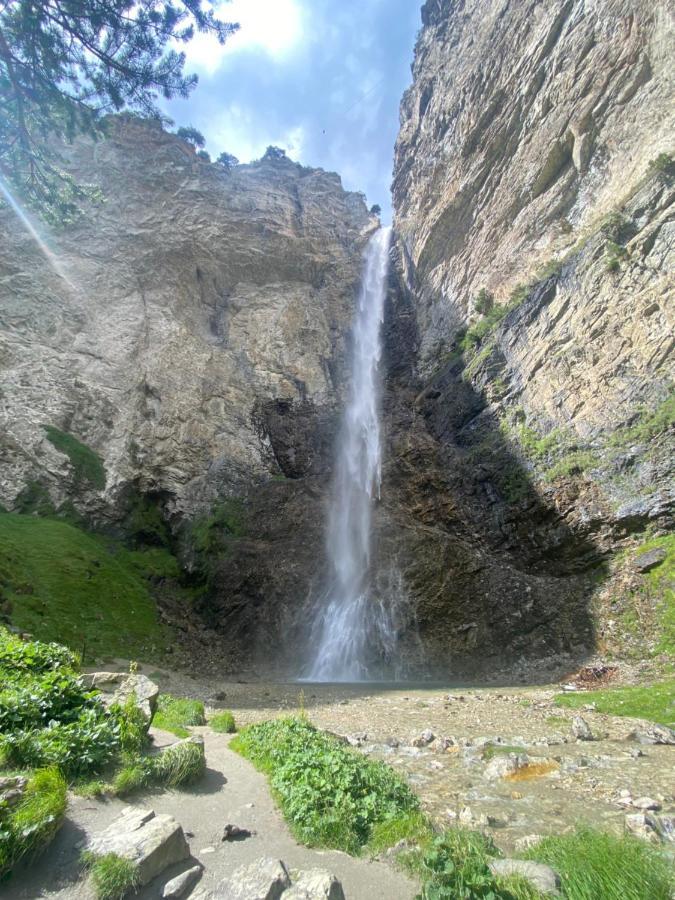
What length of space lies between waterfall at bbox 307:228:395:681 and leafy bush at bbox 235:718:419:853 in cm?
1304

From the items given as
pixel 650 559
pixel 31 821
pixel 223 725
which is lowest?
pixel 223 725

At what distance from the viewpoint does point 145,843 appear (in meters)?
3.55

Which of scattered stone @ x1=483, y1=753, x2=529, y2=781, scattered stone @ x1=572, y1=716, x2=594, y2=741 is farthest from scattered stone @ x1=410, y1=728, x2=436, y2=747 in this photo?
scattered stone @ x1=572, y1=716, x2=594, y2=741

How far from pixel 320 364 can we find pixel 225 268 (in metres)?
13.0

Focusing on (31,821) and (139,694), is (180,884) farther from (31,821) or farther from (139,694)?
(139,694)

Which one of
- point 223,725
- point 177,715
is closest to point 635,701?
point 223,725

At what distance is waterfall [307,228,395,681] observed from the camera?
1934cm

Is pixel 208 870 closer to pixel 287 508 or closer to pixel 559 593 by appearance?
pixel 559 593

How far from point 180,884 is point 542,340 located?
27302 millimetres

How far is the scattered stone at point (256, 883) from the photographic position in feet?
10.7

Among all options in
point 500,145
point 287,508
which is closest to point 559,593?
point 287,508

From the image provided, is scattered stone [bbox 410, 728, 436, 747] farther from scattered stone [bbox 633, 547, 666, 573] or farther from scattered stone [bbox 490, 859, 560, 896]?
scattered stone [bbox 633, 547, 666, 573]

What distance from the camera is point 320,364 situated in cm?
3950

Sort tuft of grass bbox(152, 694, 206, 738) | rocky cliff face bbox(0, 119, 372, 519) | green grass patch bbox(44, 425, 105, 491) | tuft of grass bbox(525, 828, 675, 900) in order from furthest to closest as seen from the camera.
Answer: rocky cliff face bbox(0, 119, 372, 519) → green grass patch bbox(44, 425, 105, 491) → tuft of grass bbox(152, 694, 206, 738) → tuft of grass bbox(525, 828, 675, 900)
